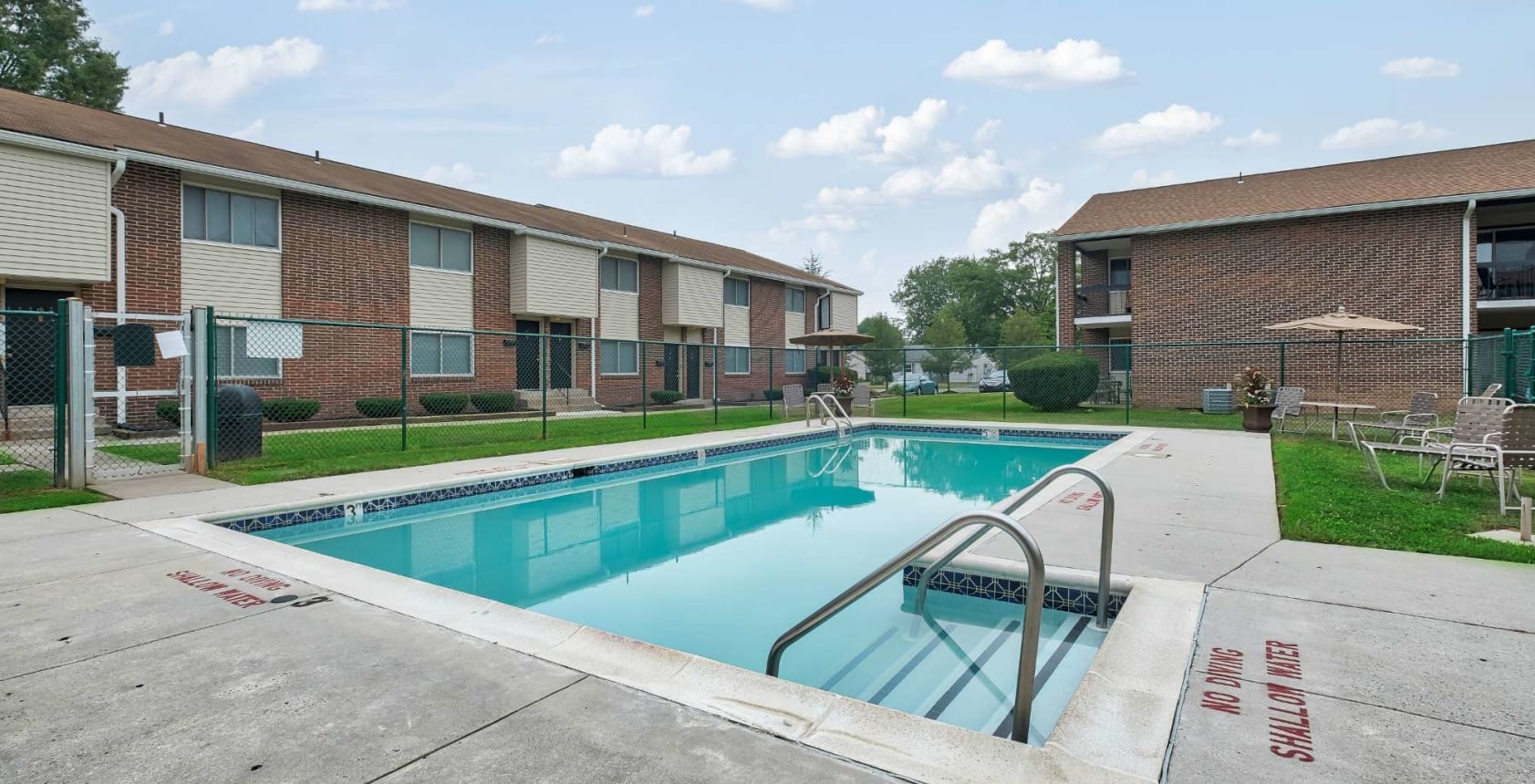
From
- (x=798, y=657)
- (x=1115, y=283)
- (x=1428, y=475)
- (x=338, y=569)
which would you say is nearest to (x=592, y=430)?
(x=338, y=569)

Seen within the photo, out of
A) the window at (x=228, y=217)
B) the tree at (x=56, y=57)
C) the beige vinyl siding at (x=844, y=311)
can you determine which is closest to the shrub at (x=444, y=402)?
the window at (x=228, y=217)

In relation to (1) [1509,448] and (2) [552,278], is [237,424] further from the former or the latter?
(1) [1509,448]

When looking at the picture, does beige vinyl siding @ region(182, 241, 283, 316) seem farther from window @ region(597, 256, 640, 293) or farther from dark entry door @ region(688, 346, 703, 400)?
dark entry door @ region(688, 346, 703, 400)

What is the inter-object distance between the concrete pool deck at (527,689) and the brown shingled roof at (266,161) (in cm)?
1136

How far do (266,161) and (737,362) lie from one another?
14.3 metres

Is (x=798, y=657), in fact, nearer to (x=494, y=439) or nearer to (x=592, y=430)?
(x=494, y=439)

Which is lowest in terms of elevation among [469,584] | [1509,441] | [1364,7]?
[469,584]

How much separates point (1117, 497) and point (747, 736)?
5.56 m

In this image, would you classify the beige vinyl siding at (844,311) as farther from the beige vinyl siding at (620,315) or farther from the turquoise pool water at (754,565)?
the turquoise pool water at (754,565)

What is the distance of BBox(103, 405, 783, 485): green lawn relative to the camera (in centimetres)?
861

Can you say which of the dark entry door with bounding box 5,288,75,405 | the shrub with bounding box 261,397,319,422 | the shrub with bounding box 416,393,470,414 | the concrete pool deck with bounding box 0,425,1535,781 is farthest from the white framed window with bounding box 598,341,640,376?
the concrete pool deck with bounding box 0,425,1535,781

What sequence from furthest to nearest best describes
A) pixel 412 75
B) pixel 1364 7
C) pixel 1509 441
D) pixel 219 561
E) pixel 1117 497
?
pixel 412 75 < pixel 1364 7 < pixel 1117 497 < pixel 1509 441 < pixel 219 561

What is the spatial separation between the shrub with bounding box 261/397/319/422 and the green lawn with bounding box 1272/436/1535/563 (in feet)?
48.9

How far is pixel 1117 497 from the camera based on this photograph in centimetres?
694
